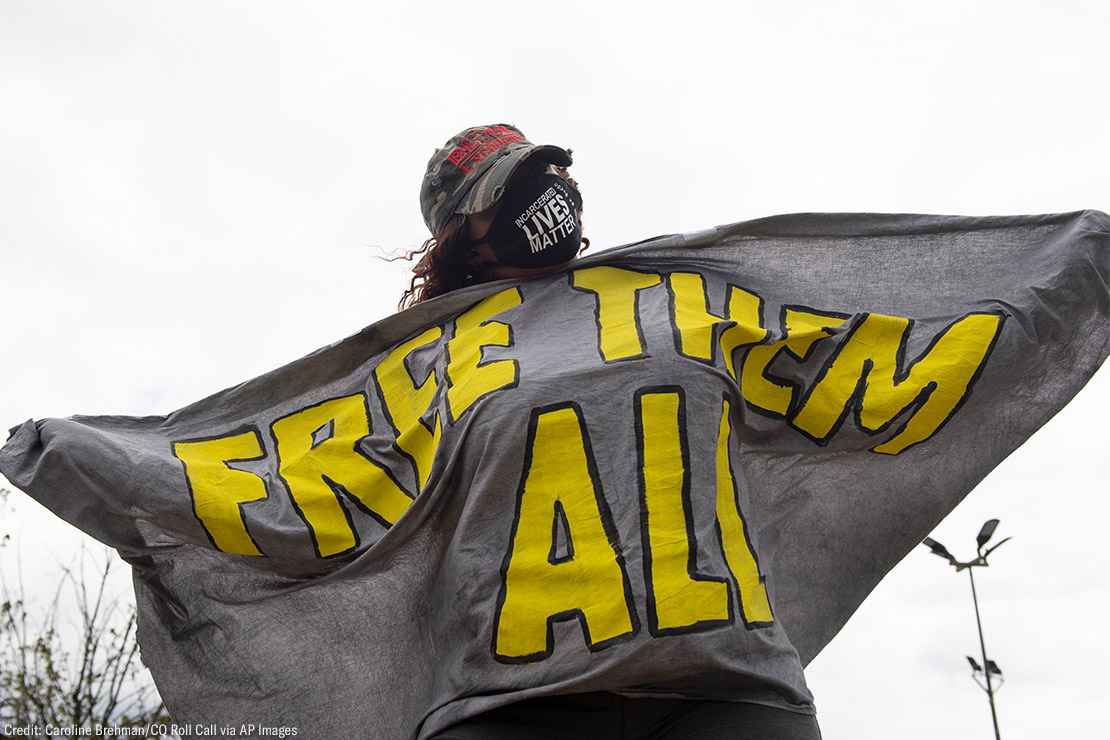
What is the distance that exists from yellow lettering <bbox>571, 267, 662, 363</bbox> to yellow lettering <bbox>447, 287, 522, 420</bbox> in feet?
0.55

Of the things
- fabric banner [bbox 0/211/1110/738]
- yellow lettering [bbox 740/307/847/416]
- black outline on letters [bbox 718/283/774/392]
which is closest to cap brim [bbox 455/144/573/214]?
fabric banner [bbox 0/211/1110/738]

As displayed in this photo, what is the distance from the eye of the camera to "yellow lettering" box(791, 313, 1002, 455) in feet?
8.83

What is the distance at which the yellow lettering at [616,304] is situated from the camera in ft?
8.16

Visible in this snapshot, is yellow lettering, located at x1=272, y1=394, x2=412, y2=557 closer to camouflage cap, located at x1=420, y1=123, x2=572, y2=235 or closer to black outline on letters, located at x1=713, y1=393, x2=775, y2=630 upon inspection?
camouflage cap, located at x1=420, y1=123, x2=572, y2=235

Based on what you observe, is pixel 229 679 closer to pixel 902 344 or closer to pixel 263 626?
pixel 263 626

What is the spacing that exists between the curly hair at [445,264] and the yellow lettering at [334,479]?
370mm

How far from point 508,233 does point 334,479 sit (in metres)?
0.65

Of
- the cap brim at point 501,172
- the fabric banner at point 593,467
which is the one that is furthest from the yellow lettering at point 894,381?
the cap brim at point 501,172

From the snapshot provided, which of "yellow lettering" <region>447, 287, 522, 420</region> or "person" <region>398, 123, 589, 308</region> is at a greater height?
"person" <region>398, 123, 589, 308</region>

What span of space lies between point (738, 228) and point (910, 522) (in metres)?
0.76

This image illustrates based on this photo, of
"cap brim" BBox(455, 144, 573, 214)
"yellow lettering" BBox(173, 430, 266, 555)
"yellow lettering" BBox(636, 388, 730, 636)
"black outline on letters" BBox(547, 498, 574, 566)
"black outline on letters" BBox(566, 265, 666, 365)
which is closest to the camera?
"yellow lettering" BBox(636, 388, 730, 636)

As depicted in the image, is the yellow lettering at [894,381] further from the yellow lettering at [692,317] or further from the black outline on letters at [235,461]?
the black outline on letters at [235,461]

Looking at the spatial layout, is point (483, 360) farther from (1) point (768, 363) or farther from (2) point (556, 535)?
(1) point (768, 363)

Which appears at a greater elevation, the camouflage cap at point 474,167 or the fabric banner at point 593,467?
the camouflage cap at point 474,167
